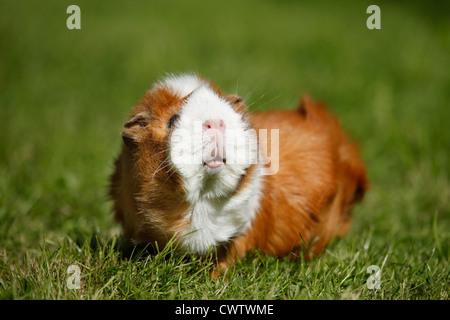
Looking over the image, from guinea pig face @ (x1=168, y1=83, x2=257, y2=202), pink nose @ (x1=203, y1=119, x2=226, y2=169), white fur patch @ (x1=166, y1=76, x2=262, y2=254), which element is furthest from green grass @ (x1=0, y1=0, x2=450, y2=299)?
pink nose @ (x1=203, y1=119, x2=226, y2=169)

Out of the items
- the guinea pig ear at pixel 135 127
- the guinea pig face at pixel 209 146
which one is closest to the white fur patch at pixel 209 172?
the guinea pig face at pixel 209 146

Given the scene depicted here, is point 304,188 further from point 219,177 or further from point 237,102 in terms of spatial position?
point 219,177

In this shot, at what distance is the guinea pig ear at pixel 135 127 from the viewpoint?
2.14 metres

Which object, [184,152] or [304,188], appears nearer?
[184,152]

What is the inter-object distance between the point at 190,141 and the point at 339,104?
3878 millimetres

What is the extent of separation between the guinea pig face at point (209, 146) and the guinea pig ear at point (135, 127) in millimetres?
172

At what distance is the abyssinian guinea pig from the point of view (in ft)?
6.30

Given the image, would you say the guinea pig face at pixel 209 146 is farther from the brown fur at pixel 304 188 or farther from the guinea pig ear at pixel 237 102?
the brown fur at pixel 304 188

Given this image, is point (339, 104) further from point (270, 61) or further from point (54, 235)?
point (54, 235)

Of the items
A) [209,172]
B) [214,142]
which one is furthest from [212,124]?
[209,172]

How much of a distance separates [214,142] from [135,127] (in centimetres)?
50

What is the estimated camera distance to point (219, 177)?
196cm

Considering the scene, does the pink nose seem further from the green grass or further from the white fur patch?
the green grass

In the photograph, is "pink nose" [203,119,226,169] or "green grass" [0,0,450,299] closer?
"pink nose" [203,119,226,169]
